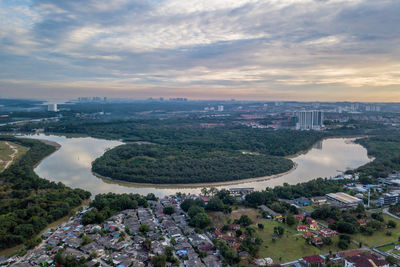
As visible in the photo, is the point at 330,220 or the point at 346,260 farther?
the point at 330,220

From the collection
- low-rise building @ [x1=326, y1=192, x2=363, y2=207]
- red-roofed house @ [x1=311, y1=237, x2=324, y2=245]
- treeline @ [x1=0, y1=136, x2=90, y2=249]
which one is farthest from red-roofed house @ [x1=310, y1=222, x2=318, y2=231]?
treeline @ [x1=0, y1=136, x2=90, y2=249]

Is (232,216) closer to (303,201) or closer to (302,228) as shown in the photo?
(302,228)

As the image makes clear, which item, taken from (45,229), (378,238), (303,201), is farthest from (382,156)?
(45,229)

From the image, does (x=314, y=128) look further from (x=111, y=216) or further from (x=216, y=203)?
(x=111, y=216)

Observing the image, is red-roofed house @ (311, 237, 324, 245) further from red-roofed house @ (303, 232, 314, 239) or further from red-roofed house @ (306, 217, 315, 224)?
red-roofed house @ (306, 217, 315, 224)

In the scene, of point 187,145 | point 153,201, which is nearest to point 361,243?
point 153,201

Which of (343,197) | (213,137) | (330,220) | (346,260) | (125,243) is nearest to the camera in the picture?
(346,260)
